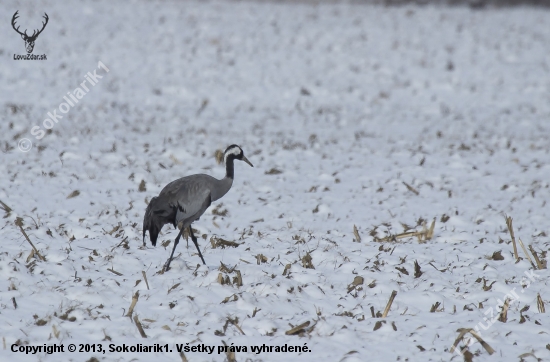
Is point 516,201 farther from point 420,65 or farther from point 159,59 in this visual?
point 159,59

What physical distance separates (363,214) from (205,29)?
18.5 metres

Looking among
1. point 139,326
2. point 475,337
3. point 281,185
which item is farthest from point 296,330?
point 281,185

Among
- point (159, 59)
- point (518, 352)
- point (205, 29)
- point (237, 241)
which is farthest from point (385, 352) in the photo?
point (205, 29)

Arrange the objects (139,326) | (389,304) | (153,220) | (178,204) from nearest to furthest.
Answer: (139,326), (389,304), (153,220), (178,204)

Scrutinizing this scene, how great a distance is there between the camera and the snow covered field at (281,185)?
5.85 metres

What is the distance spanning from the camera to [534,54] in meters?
24.9

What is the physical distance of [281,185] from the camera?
11477 millimetres

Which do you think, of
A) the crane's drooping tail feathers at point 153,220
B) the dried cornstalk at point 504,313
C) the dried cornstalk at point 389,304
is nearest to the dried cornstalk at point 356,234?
the dried cornstalk at point 389,304

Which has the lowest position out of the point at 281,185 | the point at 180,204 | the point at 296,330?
the point at 296,330

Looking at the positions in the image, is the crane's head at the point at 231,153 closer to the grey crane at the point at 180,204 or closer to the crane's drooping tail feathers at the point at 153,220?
the grey crane at the point at 180,204

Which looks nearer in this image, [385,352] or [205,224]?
[385,352]

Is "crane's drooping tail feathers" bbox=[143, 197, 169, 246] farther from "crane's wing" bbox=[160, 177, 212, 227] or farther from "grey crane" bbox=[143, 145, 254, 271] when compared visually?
"crane's wing" bbox=[160, 177, 212, 227]

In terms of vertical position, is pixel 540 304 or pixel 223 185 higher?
pixel 223 185

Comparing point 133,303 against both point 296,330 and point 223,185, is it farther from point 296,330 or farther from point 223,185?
point 223,185
